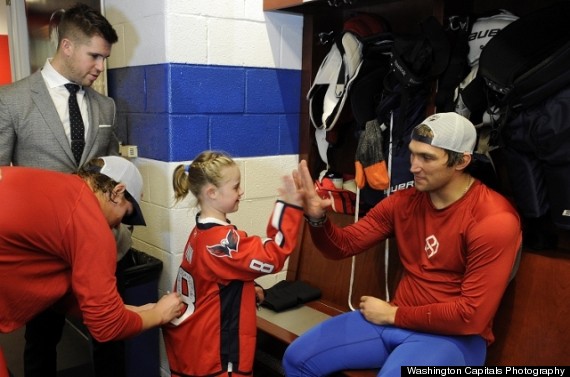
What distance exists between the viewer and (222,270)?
147 cm

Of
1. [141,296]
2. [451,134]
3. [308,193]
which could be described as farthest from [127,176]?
[451,134]

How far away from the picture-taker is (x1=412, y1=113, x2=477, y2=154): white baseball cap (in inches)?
61.5

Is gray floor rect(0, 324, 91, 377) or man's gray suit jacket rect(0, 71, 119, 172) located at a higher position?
man's gray suit jacket rect(0, 71, 119, 172)

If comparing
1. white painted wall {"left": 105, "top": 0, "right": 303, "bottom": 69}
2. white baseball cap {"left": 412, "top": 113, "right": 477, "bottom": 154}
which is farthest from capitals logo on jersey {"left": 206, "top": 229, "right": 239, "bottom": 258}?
white painted wall {"left": 105, "top": 0, "right": 303, "bottom": 69}

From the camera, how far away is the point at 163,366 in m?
2.25

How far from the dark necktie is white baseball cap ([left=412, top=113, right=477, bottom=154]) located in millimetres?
1260

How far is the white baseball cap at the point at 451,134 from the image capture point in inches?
61.5

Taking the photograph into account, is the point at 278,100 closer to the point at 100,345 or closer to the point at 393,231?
the point at 393,231

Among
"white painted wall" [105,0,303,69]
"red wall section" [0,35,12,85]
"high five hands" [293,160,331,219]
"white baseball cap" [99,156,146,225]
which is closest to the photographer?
"white baseball cap" [99,156,146,225]

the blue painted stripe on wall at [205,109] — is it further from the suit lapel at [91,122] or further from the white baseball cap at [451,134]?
the white baseball cap at [451,134]

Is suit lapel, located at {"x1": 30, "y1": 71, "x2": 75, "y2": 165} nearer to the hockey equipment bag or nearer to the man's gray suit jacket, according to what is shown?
the man's gray suit jacket

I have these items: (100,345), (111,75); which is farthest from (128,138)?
(100,345)

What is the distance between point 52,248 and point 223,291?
1.67ft

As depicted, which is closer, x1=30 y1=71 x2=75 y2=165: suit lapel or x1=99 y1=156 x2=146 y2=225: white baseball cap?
x1=99 y1=156 x2=146 y2=225: white baseball cap
